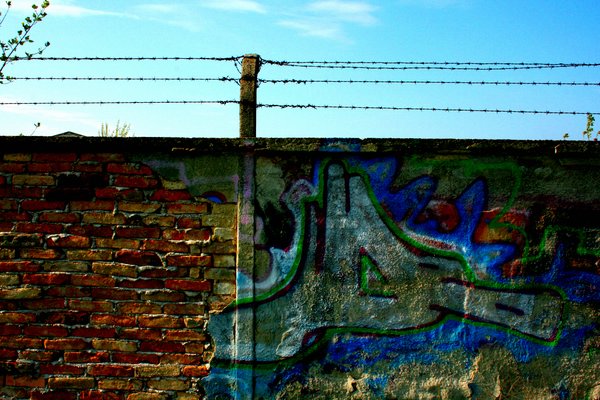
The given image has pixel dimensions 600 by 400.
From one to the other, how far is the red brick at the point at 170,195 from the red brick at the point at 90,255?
0.45 m

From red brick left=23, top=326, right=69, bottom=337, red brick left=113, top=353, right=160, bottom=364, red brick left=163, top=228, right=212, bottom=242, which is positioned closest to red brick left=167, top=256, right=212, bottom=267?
red brick left=163, top=228, right=212, bottom=242

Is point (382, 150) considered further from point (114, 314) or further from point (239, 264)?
point (114, 314)

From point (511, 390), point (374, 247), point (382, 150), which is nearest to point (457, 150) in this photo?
point (382, 150)

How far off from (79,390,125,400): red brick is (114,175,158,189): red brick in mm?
1292

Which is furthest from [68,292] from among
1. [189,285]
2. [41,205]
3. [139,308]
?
[189,285]

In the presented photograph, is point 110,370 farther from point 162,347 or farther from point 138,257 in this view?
point 138,257

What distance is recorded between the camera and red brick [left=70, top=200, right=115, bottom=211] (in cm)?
361

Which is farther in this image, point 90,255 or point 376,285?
point 90,255

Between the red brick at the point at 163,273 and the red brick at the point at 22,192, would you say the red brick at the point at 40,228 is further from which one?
the red brick at the point at 163,273

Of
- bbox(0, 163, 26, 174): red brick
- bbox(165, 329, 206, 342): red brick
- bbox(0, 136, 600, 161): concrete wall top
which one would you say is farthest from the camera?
bbox(0, 163, 26, 174): red brick

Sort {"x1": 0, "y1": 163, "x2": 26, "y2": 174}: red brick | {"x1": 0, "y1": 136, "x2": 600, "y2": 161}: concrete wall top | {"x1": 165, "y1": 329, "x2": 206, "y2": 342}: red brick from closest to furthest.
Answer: {"x1": 0, "y1": 136, "x2": 600, "y2": 161}: concrete wall top → {"x1": 165, "y1": 329, "x2": 206, "y2": 342}: red brick → {"x1": 0, "y1": 163, "x2": 26, "y2": 174}: red brick

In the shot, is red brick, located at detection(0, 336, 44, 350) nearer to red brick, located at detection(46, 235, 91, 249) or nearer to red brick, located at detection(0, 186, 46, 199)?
red brick, located at detection(46, 235, 91, 249)

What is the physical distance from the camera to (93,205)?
3.62m

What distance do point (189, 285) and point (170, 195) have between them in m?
0.56
